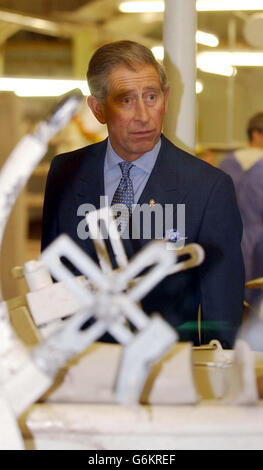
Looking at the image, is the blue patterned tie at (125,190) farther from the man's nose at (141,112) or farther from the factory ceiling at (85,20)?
the factory ceiling at (85,20)

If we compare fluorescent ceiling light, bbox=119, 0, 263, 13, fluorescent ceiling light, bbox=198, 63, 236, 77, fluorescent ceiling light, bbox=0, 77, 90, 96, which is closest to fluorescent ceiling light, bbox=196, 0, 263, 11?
fluorescent ceiling light, bbox=119, 0, 263, 13

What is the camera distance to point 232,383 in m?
1.02

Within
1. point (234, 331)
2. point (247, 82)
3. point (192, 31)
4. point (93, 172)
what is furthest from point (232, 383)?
point (247, 82)

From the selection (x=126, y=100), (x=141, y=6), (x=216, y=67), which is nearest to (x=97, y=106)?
(x=126, y=100)

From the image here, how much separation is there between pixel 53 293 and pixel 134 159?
800 millimetres

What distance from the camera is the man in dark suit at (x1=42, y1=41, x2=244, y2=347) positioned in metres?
1.77

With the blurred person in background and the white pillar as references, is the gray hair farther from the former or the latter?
the blurred person in background

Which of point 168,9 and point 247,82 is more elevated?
point 247,82

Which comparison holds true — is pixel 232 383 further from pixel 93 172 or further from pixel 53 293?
pixel 93 172

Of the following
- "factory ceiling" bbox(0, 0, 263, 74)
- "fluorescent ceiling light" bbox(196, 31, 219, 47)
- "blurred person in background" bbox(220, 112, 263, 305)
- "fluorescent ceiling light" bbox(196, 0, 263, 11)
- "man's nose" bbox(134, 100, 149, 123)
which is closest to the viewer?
"man's nose" bbox(134, 100, 149, 123)

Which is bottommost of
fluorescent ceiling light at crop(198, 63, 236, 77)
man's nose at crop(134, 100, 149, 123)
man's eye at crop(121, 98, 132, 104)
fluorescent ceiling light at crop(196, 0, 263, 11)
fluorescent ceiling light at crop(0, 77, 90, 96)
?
man's nose at crop(134, 100, 149, 123)

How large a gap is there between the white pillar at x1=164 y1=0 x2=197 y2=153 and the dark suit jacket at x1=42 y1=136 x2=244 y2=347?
49cm

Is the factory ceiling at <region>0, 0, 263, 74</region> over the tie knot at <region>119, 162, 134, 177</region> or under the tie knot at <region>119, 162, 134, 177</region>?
over

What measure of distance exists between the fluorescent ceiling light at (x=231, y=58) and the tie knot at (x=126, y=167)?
481 centimetres
